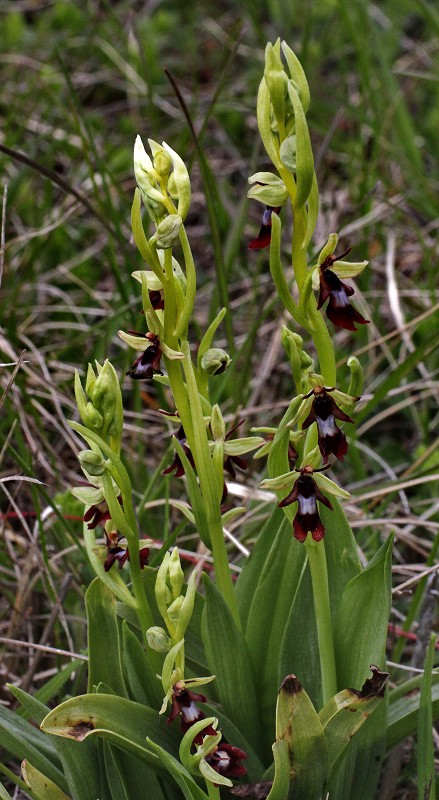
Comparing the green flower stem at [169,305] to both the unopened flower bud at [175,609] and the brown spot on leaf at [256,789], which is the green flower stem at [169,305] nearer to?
the unopened flower bud at [175,609]

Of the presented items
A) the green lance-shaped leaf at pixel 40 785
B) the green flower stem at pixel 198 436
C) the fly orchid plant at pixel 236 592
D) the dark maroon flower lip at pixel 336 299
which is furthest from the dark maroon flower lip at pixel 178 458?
the green lance-shaped leaf at pixel 40 785

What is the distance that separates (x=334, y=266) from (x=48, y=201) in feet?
9.14

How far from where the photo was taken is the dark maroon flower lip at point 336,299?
1942mm

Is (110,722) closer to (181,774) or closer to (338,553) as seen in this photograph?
(181,774)

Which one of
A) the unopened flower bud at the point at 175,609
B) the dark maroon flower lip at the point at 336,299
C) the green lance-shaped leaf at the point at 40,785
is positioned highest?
the dark maroon flower lip at the point at 336,299

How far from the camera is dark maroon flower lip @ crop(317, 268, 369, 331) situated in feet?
6.37

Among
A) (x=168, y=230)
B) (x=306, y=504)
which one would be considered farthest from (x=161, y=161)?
(x=306, y=504)

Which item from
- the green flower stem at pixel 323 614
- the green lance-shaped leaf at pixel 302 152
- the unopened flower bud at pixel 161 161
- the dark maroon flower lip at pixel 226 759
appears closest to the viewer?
the green lance-shaped leaf at pixel 302 152

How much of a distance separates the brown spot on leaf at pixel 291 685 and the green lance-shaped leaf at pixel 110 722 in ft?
1.21

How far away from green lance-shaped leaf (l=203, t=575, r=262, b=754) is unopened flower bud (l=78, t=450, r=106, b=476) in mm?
321

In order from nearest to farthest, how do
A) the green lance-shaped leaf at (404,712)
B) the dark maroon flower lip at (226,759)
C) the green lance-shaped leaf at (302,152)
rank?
the green lance-shaped leaf at (302,152) < the dark maroon flower lip at (226,759) < the green lance-shaped leaf at (404,712)

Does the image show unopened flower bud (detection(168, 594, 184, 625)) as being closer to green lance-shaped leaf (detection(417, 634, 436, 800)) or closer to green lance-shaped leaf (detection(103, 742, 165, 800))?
green lance-shaped leaf (detection(103, 742, 165, 800))

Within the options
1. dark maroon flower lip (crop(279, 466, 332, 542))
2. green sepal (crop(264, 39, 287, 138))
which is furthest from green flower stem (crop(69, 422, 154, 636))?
green sepal (crop(264, 39, 287, 138))

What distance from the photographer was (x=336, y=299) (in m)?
1.94
